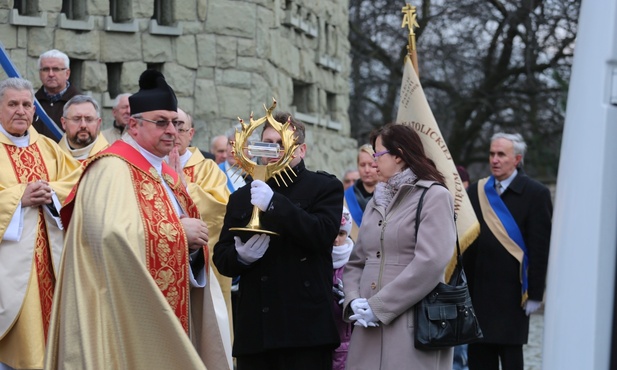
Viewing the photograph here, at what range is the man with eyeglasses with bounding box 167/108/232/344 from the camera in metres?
7.88

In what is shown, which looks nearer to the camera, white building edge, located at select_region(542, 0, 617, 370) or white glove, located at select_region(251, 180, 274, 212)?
white building edge, located at select_region(542, 0, 617, 370)

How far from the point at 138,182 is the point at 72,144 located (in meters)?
2.05

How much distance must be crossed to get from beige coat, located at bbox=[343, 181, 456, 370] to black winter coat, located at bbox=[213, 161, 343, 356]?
0.17 meters

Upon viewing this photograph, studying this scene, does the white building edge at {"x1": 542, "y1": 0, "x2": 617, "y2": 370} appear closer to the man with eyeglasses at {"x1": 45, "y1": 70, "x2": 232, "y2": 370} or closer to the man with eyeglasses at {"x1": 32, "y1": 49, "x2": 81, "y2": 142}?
the man with eyeglasses at {"x1": 45, "y1": 70, "x2": 232, "y2": 370}

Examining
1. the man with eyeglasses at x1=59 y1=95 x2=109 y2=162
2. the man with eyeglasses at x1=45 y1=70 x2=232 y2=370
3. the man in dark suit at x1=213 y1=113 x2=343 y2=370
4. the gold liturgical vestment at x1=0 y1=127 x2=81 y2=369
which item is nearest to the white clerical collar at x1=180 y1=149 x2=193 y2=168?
the man with eyeglasses at x1=59 y1=95 x2=109 y2=162

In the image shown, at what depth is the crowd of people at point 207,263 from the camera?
5781mm

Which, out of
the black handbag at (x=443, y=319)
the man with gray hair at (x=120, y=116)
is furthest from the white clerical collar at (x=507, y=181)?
the man with gray hair at (x=120, y=116)

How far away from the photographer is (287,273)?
6129 millimetres

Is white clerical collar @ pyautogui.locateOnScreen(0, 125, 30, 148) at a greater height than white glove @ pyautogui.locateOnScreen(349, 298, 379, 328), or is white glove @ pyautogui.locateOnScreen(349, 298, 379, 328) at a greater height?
white clerical collar @ pyautogui.locateOnScreen(0, 125, 30, 148)

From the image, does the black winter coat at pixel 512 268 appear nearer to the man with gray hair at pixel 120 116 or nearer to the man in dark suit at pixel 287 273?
the man in dark suit at pixel 287 273

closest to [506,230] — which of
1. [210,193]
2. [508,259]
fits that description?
[508,259]

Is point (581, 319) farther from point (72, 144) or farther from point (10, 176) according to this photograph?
point (72, 144)

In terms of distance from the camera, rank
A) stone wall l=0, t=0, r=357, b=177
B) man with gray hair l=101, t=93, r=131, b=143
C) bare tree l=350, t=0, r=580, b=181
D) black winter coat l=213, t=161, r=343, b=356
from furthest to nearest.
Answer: bare tree l=350, t=0, r=580, b=181
stone wall l=0, t=0, r=357, b=177
man with gray hair l=101, t=93, r=131, b=143
black winter coat l=213, t=161, r=343, b=356

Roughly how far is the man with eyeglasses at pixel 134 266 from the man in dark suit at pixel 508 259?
2555mm
